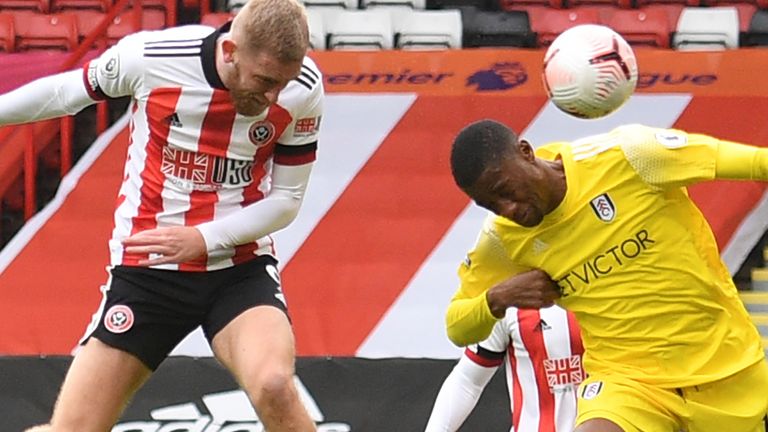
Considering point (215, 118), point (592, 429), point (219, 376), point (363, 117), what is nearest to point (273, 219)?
point (215, 118)

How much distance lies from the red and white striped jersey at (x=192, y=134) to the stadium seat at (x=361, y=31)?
14.4ft

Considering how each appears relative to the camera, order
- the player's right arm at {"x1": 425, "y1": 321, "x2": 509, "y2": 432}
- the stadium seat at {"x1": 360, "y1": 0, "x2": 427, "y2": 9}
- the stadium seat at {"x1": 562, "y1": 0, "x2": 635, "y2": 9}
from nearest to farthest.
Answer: the player's right arm at {"x1": 425, "y1": 321, "x2": 509, "y2": 432} < the stadium seat at {"x1": 360, "y1": 0, "x2": 427, "y2": 9} < the stadium seat at {"x1": 562, "y1": 0, "x2": 635, "y2": 9}

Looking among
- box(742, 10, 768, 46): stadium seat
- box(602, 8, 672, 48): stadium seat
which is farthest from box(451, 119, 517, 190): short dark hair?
box(742, 10, 768, 46): stadium seat

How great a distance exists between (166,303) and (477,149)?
1109 millimetres

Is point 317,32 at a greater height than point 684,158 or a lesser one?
lesser

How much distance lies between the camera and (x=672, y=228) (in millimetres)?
4484

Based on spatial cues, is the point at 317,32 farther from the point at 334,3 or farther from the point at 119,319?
the point at 119,319

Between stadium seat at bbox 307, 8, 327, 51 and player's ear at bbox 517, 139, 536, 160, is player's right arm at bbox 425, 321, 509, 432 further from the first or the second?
stadium seat at bbox 307, 8, 327, 51

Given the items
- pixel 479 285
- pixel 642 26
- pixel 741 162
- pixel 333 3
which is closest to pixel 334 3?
pixel 333 3

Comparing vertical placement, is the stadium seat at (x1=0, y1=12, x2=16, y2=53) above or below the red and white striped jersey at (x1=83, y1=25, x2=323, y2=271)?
below

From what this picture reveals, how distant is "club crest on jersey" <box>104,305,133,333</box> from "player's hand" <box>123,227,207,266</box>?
188 millimetres

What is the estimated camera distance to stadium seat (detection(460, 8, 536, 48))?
9422 mm

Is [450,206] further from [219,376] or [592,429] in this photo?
[592,429]

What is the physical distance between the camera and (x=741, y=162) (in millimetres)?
4246
